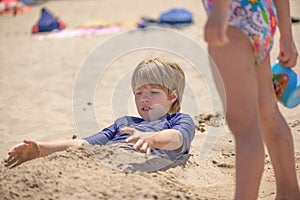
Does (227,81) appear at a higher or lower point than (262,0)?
lower

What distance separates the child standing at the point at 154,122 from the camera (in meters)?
2.72

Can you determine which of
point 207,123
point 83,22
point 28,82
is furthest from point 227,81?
point 83,22

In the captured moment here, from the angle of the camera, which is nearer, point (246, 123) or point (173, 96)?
point (246, 123)

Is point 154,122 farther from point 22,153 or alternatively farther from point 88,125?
point 88,125

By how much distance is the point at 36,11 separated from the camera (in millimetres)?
10555

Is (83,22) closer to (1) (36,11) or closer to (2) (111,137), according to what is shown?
(1) (36,11)

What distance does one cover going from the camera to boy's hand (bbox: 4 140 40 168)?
8.96ft

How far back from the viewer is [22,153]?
2754 millimetres

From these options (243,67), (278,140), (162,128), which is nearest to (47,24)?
(162,128)

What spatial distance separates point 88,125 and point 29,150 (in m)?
1.09

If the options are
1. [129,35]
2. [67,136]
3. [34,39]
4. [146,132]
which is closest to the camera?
[146,132]

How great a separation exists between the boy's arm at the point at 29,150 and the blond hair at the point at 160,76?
1.68 feet

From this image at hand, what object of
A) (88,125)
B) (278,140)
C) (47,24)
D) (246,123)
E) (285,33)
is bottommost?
(88,125)

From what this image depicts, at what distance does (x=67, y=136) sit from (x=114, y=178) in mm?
1515
